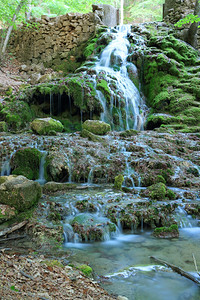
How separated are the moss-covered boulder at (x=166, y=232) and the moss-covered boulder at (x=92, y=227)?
2.33 ft

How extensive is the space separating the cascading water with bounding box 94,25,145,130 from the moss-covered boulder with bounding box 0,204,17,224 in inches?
275

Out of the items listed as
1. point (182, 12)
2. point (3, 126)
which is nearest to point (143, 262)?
point (3, 126)

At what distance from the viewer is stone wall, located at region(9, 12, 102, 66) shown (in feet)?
50.2

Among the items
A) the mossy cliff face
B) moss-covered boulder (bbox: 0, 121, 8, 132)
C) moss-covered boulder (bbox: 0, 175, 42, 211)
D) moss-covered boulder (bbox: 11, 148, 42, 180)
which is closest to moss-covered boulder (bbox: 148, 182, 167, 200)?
moss-covered boulder (bbox: 0, 175, 42, 211)

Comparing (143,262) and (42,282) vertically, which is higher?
(42,282)

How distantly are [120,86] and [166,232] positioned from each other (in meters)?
8.86

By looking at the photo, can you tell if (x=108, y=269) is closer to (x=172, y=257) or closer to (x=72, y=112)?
(x=172, y=257)

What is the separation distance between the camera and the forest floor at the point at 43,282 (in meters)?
1.77

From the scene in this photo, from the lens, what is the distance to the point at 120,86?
37.8 feet

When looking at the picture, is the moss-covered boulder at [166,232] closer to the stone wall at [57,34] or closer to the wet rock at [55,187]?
the wet rock at [55,187]

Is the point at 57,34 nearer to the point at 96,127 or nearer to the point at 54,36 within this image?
the point at 54,36

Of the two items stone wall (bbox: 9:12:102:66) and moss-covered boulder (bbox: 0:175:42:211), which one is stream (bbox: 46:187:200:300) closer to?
moss-covered boulder (bbox: 0:175:42:211)

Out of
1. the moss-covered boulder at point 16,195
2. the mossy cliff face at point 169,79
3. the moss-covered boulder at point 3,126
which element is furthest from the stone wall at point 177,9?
the moss-covered boulder at point 16,195

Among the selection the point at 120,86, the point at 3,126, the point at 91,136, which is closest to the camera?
the point at 91,136
